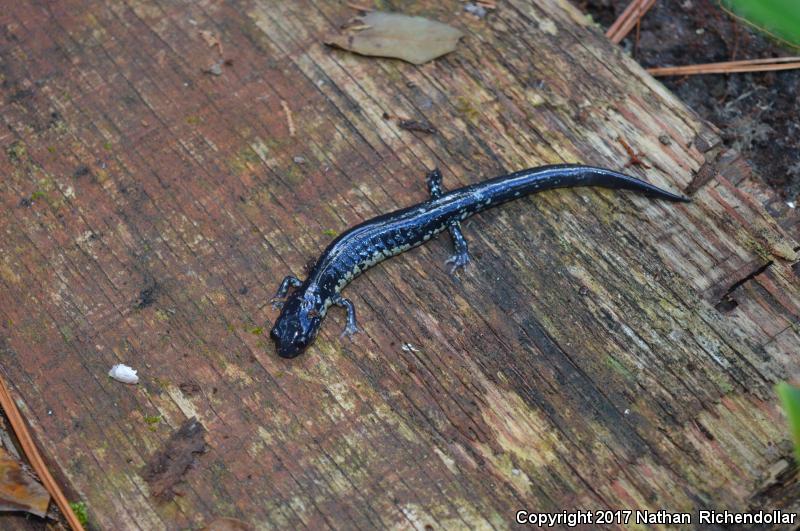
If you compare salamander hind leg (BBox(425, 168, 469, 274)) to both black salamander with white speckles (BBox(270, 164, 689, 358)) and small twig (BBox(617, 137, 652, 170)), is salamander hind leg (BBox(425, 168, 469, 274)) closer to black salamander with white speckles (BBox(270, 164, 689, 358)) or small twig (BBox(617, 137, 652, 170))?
black salamander with white speckles (BBox(270, 164, 689, 358))

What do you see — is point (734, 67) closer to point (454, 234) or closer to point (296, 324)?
point (454, 234)

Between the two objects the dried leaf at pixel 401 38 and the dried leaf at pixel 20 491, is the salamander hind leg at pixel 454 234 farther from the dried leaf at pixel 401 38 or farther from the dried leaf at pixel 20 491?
the dried leaf at pixel 20 491

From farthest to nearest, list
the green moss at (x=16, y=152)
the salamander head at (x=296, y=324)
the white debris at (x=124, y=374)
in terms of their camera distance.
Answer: the green moss at (x=16, y=152) → the salamander head at (x=296, y=324) → the white debris at (x=124, y=374)

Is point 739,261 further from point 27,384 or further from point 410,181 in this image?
point 27,384

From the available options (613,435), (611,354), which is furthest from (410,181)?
(613,435)

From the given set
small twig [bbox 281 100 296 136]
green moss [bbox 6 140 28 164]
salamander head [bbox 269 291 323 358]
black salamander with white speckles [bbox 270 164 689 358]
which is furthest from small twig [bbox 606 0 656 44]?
green moss [bbox 6 140 28 164]

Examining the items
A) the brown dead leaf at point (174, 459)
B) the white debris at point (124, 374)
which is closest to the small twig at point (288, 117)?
the white debris at point (124, 374)

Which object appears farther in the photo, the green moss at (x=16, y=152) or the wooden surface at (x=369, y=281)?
the green moss at (x=16, y=152)
